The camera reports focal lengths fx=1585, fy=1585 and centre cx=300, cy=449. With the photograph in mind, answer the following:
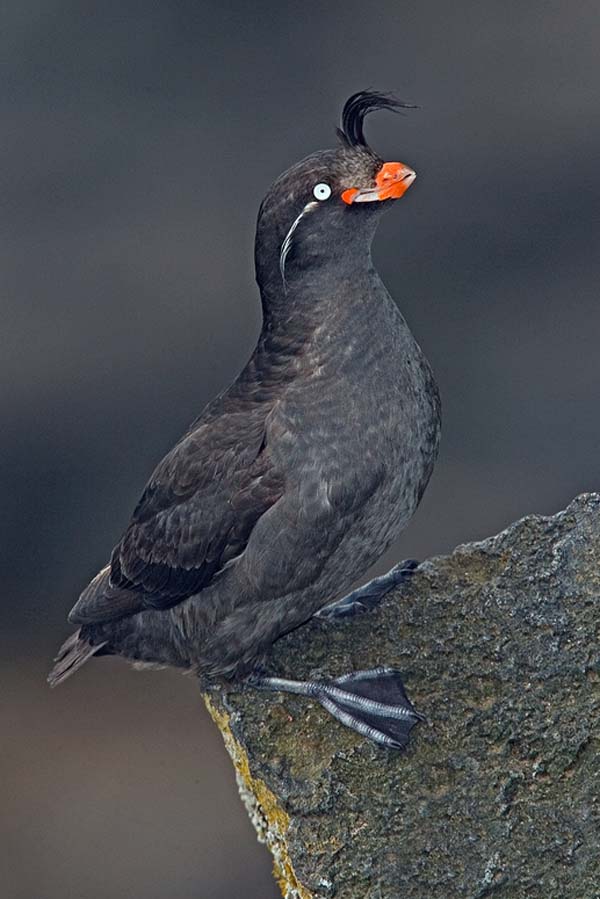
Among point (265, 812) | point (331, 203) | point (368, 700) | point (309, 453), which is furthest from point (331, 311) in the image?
point (265, 812)

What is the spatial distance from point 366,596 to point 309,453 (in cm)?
87

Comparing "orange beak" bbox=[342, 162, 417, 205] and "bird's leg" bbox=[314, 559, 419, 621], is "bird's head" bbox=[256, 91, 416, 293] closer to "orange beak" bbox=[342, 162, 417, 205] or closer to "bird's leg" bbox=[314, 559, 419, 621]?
"orange beak" bbox=[342, 162, 417, 205]

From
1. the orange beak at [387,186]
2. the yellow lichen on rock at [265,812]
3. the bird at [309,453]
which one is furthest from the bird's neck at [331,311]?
the yellow lichen on rock at [265,812]

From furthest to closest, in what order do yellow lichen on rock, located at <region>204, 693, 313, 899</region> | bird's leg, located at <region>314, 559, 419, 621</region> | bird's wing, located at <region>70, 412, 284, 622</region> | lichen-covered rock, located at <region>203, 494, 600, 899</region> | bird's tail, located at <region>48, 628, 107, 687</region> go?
1. bird's tail, located at <region>48, 628, 107, 687</region>
2. bird's leg, located at <region>314, 559, 419, 621</region>
3. bird's wing, located at <region>70, 412, 284, 622</region>
4. yellow lichen on rock, located at <region>204, 693, 313, 899</region>
5. lichen-covered rock, located at <region>203, 494, 600, 899</region>

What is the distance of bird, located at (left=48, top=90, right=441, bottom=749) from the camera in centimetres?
530

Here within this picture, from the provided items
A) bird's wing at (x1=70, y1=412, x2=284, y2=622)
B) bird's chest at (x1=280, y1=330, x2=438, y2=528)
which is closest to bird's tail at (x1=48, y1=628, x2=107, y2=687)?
bird's wing at (x1=70, y1=412, x2=284, y2=622)

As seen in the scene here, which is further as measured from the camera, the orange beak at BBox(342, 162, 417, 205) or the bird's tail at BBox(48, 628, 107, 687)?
the bird's tail at BBox(48, 628, 107, 687)

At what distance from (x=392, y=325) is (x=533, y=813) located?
5.60ft

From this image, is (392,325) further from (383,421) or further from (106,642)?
(106,642)

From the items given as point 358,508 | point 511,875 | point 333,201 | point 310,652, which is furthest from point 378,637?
point 333,201

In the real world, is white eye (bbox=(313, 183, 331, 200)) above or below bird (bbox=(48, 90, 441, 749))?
above

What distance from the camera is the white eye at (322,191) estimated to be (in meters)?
5.25

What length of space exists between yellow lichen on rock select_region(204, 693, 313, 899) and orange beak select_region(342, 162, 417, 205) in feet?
6.31

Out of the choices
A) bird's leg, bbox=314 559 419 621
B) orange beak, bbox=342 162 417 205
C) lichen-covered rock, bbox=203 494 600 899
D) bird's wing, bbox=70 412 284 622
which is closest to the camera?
lichen-covered rock, bbox=203 494 600 899
